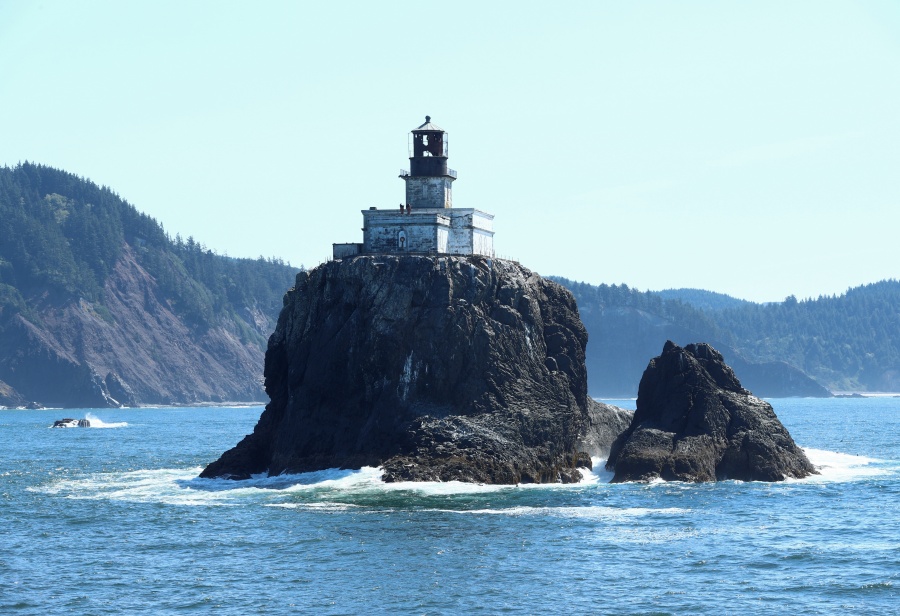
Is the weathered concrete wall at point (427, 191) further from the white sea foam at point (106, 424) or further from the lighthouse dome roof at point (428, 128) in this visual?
the white sea foam at point (106, 424)

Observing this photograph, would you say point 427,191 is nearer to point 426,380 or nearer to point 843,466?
point 426,380

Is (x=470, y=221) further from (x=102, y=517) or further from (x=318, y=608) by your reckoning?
(x=318, y=608)

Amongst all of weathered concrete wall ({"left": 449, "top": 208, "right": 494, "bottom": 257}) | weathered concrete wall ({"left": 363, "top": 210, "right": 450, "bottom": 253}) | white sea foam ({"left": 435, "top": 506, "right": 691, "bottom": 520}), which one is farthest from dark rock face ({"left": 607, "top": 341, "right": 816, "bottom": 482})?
weathered concrete wall ({"left": 363, "top": 210, "right": 450, "bottom": 253})

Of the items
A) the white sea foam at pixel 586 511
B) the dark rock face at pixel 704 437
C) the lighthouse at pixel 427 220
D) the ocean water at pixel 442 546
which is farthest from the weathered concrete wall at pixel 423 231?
the white sea foam at pixel 586 511

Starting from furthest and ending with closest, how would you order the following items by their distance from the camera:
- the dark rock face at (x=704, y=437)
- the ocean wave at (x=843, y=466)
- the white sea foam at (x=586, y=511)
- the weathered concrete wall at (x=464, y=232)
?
the weathered concrete wall at (x=464, y=232), the ocean wave at (x=843, y=466), the dark rock face at (x=704, y=437), the white sea foam at (x=586, y=511)

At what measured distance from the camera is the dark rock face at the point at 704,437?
69.3m

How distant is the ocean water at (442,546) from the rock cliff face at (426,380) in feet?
8.05

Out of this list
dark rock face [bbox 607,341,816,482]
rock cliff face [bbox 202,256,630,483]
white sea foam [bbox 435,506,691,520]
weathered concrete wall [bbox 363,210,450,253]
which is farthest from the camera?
weathered concrete wall [bbox 363,210,450,253]

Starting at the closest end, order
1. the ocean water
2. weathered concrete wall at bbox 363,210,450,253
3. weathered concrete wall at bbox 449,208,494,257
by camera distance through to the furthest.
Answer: the ocean water → weathered concrete wall at bbox 363,210,450,253 → weathered concrete wall at bbox 449,208,494,257

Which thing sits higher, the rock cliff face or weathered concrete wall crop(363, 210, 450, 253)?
weathered concrete wall crop(363, 210, 450, 253)

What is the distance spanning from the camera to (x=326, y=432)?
7062cm

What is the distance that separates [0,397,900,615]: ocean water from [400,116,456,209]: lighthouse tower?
69.2 feet

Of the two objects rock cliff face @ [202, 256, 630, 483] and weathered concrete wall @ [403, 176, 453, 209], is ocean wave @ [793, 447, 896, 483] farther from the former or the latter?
weathered concrete wall @ [403, 176, 453, 209]

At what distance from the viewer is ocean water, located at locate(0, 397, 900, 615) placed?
39625mm
